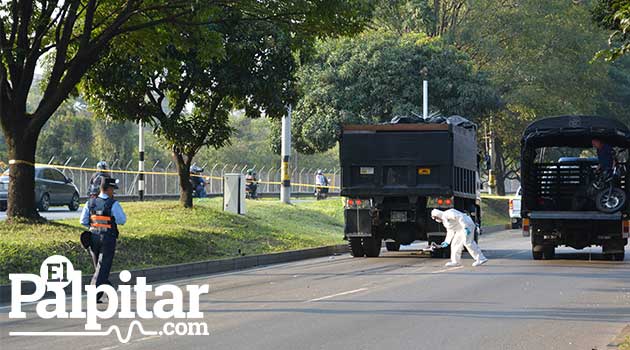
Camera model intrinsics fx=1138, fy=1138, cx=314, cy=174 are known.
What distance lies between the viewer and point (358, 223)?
86.8ft

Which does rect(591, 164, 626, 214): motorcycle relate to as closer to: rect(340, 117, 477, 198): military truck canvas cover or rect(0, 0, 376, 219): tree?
rect(340, 117, 477, 198): military truck canvas cover

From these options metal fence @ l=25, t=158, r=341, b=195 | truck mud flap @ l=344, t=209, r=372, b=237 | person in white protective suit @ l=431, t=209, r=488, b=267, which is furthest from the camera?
metal fence @ l=25, t=158, r=341, b=195

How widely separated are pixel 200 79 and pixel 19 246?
9651 millimetres

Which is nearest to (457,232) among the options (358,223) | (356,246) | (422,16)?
(358,223)

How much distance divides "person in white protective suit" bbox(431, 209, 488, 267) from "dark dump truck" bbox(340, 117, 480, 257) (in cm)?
201

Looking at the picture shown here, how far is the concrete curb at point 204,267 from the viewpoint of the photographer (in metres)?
17.6

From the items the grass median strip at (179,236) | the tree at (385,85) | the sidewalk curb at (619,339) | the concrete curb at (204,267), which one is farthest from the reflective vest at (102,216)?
the tree at (385,85)

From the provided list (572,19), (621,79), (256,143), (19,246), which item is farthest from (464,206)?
(256,143)

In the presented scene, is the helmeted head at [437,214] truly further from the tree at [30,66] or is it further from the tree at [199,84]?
the tree at [30,66]

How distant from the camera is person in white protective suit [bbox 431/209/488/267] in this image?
2361cm

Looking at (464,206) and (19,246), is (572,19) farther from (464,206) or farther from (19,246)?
(19,246)

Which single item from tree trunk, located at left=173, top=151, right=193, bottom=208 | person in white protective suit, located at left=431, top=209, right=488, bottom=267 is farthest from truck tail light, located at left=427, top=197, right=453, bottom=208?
tree trunk, located at left=173, top=151, right=193, bottom=208

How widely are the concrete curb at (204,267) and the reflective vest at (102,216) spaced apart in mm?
1905

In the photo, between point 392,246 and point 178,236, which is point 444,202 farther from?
Answer: point 178,236
